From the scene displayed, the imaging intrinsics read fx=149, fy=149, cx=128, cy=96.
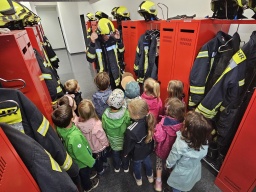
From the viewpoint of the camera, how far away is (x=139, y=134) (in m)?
1.51

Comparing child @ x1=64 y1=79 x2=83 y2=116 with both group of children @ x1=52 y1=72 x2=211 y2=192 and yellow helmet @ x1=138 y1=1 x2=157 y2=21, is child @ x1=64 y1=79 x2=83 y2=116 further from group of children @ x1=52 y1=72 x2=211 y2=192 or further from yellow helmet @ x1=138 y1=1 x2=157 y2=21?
yellow helmet @ x1=138 y1=1 x2=157 y2=21

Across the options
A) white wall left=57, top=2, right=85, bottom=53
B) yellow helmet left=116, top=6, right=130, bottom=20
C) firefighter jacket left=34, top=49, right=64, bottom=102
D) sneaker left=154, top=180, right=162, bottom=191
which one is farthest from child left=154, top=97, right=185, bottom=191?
white wall left=57, top=2, right=85, bottom=53

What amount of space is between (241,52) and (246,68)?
0.66ft

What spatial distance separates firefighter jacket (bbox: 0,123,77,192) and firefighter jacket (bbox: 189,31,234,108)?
178 centimetres

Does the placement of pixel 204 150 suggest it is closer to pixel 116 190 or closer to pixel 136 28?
pixel 116 190

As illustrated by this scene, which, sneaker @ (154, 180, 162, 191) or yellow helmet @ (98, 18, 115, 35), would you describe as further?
yellow helmet @ (98, 18, 115, 35)

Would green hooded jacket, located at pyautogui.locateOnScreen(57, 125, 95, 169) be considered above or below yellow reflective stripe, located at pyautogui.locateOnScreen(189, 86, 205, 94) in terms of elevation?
below

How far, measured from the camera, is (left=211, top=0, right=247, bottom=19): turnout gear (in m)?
1.55

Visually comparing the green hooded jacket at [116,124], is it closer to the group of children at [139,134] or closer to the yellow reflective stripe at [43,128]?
the group of children at [139,134]

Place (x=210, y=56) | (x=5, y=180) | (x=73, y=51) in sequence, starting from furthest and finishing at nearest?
(x=73, y=51)
(x=210, y=56)
(x=5, y=180)

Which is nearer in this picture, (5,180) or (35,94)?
(5,180)

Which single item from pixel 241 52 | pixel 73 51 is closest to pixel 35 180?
pixel 241 52

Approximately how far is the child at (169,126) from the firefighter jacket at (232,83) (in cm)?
45

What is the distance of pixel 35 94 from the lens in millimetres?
1258
